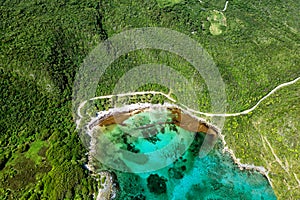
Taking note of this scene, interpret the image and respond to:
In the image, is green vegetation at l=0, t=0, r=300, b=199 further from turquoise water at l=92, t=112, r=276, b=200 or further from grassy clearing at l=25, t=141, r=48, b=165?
turquoise water at l=92, t=112, r=276, b=200

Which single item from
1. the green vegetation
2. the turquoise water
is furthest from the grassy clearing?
the turquoise water

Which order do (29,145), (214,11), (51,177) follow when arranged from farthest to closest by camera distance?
(214,11) < (29,145) < (51,177)

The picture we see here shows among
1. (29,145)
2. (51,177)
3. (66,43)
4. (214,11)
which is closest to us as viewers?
(51,177)

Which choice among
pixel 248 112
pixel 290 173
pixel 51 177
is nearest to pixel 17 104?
pixel 51 177

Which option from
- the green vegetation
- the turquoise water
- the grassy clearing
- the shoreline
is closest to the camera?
the green vegetation

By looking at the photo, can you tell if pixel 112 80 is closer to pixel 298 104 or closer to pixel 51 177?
pixel 51 177

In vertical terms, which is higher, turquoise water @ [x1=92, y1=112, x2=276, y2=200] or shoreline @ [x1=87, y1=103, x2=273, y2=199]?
shoreline @ [x1=87, y1=103, x2=273, y2=199]
